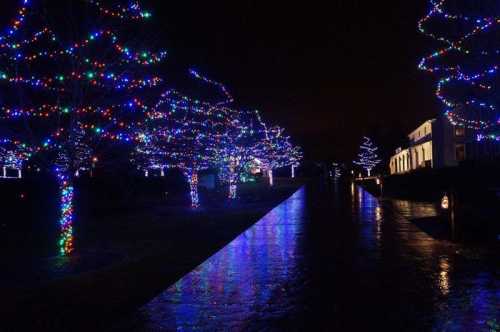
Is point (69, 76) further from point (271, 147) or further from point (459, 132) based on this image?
point (459, 132)

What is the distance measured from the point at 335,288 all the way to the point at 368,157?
93.2m

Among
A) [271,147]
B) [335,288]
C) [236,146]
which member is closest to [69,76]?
[335,288]

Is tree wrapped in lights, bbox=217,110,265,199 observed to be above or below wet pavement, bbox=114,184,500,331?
above

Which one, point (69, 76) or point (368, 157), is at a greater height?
point (368, 157)

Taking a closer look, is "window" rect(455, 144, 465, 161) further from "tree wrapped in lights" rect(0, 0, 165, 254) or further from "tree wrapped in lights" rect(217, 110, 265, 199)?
"tree wrapped in lights" rect(0, 0, 165, 254)

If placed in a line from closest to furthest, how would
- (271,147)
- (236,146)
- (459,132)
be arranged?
(236,146) < (271,147) < (459,132)

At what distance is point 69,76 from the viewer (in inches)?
428

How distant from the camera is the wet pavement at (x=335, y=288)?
6.46 metres

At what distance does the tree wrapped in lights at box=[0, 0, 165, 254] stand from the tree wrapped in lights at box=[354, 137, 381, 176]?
86.6 meters

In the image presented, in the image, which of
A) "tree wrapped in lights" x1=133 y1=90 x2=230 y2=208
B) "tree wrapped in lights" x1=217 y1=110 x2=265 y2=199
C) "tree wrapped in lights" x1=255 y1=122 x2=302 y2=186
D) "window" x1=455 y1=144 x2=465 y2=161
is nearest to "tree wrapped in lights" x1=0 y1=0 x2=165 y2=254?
"tree wrapped in lights" x1=133 y1=90 x2=230 y2=208

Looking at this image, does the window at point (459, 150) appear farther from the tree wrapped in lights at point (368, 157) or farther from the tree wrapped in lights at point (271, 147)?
the tree wrapped in lights at point (368, 157)

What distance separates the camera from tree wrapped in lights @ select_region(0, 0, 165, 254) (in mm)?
10391

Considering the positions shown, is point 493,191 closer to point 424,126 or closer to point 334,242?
point 334,242

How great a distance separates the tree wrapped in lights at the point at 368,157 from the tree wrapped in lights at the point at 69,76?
3410 inches
